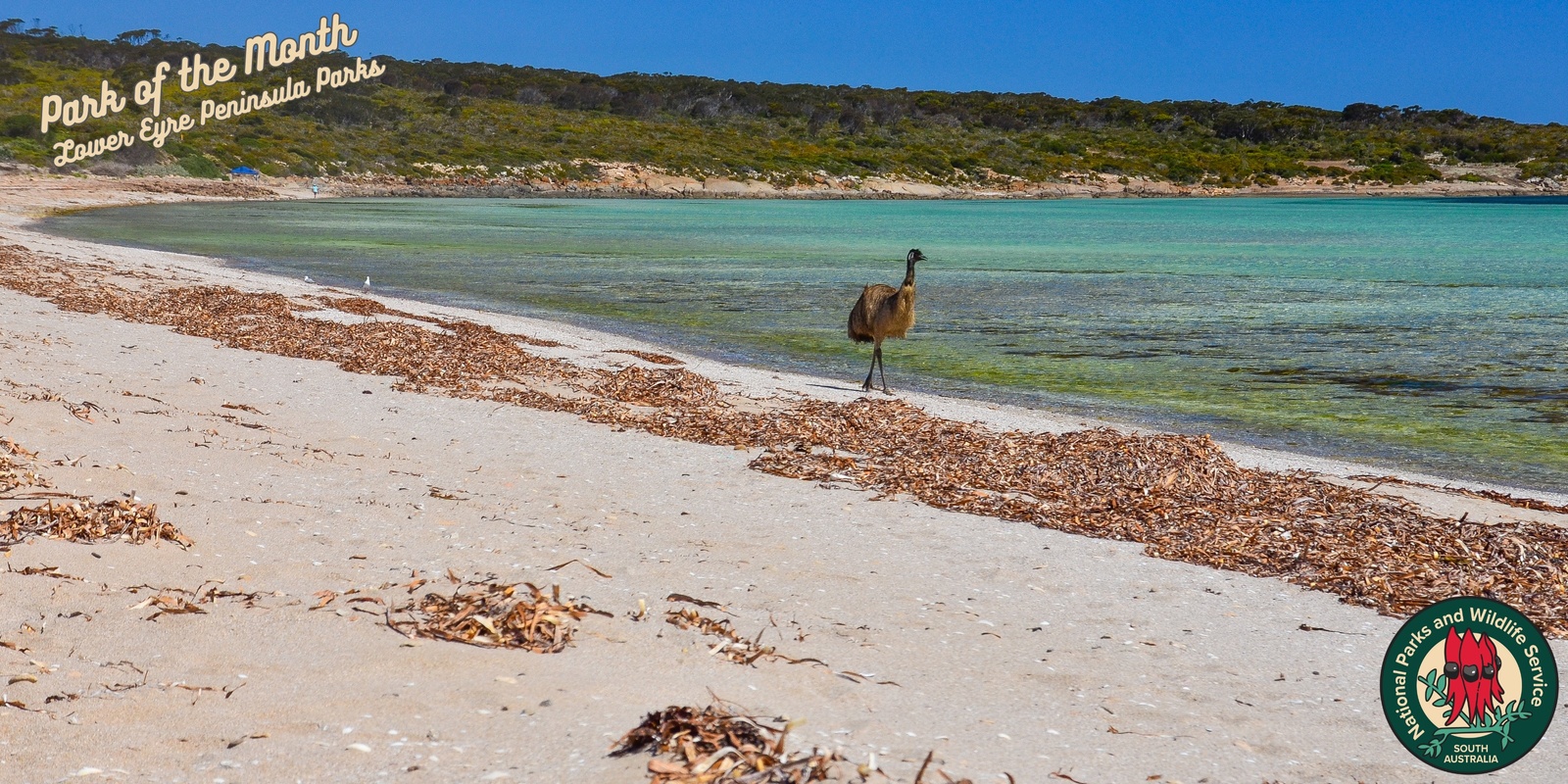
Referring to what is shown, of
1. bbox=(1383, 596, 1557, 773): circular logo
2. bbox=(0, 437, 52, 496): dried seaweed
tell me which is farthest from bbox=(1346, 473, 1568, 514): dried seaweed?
bbox=(0, 437, 52, 496): dried seaweed

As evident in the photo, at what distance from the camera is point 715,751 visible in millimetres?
3674

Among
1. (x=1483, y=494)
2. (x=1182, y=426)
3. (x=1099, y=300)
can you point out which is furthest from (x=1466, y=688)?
(x=1099, y=300)

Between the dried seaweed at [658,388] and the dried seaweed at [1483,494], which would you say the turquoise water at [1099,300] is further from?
the dried seaweed at [658,388]

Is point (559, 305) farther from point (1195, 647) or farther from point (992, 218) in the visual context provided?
point (992, 218)

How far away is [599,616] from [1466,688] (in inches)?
122

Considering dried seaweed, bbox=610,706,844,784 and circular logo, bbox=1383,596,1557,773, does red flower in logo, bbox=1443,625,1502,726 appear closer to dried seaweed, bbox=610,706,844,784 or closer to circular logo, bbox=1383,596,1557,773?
circular logo, bbox=1383,596,1557,773

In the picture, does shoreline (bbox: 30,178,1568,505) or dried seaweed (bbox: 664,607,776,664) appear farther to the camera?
shoreline (bbox: 30,178,1568,505)

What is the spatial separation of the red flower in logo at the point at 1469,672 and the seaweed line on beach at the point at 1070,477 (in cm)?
224

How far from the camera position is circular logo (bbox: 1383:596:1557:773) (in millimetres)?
3783

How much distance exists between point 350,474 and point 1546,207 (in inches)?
3617

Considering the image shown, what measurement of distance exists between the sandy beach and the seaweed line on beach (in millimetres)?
138

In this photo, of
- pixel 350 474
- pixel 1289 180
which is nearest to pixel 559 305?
pixel 350 474

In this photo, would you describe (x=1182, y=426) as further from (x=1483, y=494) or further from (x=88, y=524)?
(x=88, y=524)

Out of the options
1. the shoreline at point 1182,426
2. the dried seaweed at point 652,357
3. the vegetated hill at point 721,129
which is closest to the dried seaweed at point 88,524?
the shoreline at point 1182,426
